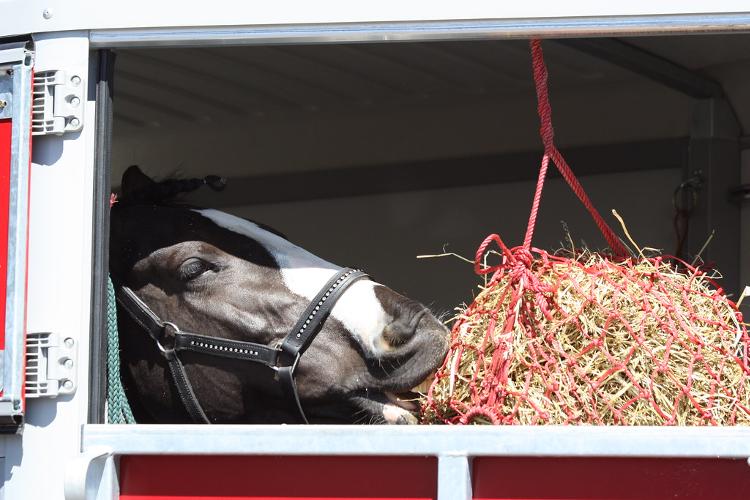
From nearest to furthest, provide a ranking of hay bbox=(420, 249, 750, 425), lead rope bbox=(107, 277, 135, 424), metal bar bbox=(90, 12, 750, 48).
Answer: metal bar bbox=(90, 12, 750, 48), hay bbox=(420, 249, 750, 425), lead rope bbox=(107, 277, 135, 424)

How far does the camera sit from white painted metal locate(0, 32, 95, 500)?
1720mm

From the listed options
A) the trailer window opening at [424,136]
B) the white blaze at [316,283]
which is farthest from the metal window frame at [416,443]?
the trailer window opening at [424,136]

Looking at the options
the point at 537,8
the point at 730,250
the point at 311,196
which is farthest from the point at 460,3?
the point at 311,196

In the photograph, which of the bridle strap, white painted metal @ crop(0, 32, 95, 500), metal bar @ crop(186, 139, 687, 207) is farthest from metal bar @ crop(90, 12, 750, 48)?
metal bar @ crop(186, 139, 687, 207)

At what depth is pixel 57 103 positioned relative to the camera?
1790 mm

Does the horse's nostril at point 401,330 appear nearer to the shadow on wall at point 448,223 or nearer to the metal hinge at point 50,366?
the metal hinge at point 50,366

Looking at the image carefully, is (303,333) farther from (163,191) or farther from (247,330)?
(163,191)

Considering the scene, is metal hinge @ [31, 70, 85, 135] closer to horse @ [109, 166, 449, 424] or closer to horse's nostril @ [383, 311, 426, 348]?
horse @ [109, 166, 449, 424]

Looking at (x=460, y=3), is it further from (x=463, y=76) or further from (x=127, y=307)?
(x=463, y=76)

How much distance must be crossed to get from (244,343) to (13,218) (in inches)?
26.2

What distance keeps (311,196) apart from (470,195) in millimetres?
723

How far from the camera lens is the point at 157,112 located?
14.1 ft

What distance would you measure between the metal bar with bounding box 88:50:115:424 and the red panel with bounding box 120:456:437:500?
0.15 m

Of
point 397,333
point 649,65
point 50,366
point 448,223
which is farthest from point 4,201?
point 448,223
